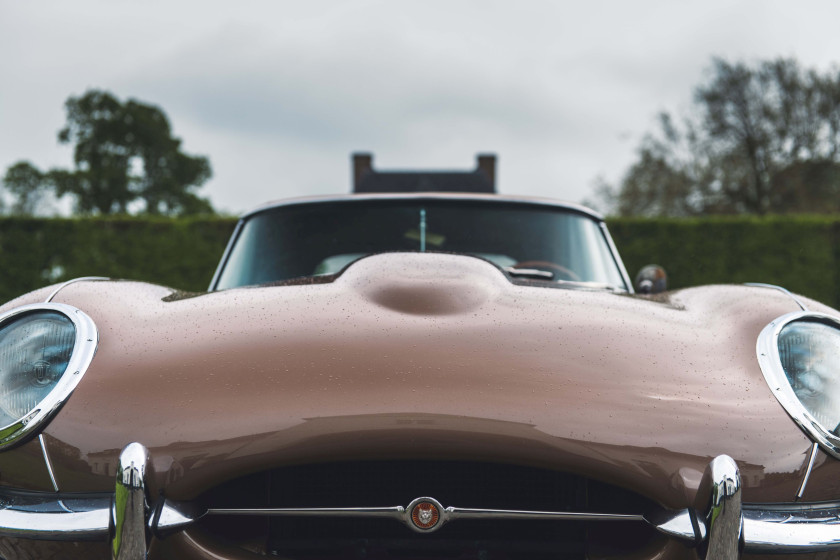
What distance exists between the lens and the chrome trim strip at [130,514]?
1.27m

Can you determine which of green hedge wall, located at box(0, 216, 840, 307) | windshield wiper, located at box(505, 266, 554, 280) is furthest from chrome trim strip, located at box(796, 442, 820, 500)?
green hedge wall, located at box(0, 216, 840, 307)

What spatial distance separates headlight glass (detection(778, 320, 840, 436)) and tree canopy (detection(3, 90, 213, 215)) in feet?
129

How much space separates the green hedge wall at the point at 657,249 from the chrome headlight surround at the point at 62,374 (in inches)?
466

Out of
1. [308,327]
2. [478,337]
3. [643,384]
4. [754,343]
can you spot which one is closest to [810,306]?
[754,343]

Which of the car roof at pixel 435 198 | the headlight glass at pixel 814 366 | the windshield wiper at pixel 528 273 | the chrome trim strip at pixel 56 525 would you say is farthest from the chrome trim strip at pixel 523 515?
the car roof at pixel 435 198

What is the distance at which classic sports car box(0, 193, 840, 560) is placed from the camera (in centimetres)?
132

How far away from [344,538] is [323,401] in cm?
28

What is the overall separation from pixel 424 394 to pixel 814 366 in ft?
2.79

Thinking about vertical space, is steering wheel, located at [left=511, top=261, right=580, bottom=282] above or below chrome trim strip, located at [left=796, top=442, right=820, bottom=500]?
above

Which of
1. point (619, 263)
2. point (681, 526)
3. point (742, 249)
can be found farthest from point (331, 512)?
point (742, 249)

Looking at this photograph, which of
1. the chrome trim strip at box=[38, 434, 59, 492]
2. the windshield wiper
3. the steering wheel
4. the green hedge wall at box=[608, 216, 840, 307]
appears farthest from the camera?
the green hedge wall at box=[608, 216, 840, 307]

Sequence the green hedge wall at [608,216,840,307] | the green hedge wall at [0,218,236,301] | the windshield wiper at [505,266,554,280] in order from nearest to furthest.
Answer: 1. the windshield wiper at [505,266,554,280]
2. the green hedge wall at [0,218,236,301]
3. the green hedge wall at [608,216,840,307]

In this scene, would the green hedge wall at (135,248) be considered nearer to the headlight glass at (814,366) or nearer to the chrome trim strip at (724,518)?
the headlight glass at (814,366)

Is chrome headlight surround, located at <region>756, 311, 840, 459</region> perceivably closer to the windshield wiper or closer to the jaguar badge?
the jaguar badge
